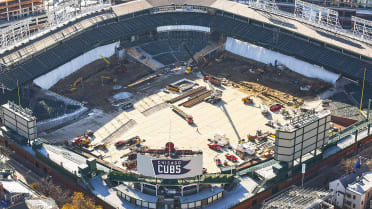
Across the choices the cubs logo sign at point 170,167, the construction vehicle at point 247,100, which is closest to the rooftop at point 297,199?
the cubs logo sign at point 170,167

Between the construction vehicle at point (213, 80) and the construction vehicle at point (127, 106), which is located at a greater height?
the construction vehicle at point (213, 80)

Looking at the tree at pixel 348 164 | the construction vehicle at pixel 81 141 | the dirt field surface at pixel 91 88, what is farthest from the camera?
the dirt field surface at pixel 91 88

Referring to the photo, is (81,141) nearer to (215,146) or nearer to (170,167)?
(215,146)

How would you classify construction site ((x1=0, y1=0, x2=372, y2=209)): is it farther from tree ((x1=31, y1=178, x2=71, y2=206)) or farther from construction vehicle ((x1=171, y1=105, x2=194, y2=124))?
tree ((x1=31, y1=178, x2=71, y2=206))

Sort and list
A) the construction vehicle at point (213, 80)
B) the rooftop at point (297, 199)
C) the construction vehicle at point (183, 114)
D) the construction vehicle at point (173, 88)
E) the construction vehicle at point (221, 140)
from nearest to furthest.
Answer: the rooftop at point (297, 199)
the construction vehicle at point (221, 140)
the construction vehicle at point (183, 114)
the construction vehicle at point (173, 88)
the construction vehicle at point (213, 80)

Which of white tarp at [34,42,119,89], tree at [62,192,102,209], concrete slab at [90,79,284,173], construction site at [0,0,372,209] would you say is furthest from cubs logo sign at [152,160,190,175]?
white tarp at [34,42,119,89]

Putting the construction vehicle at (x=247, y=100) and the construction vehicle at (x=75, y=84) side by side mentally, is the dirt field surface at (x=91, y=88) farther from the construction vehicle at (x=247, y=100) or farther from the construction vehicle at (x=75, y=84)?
the construction vehicle at (x=247, y=100)
